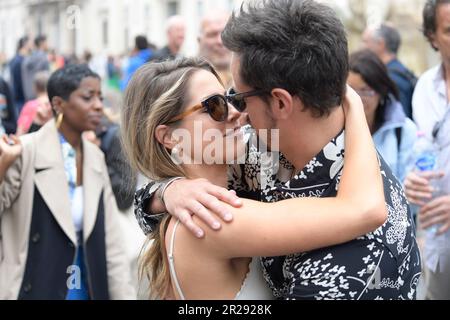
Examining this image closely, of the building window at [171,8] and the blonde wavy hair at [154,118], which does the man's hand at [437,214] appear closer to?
the blonde wavy hair at [154,118]

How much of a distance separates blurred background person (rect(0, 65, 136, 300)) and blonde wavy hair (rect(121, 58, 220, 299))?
1.59m

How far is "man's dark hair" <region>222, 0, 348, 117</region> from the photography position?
6.31 feet

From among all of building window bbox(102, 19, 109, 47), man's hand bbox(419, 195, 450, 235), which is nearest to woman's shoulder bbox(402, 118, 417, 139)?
man's hand bbox(419, 195, 450, 235)

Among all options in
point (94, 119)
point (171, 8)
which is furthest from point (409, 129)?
point (171, 8)

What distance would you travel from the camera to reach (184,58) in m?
2.46

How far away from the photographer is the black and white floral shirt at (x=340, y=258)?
6.35 feet

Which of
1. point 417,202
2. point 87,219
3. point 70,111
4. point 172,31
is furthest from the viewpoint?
point 172,31

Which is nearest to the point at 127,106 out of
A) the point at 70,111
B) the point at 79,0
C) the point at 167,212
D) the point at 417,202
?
the point at 167,212

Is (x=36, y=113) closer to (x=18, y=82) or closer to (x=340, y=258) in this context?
(x=340, y=258)

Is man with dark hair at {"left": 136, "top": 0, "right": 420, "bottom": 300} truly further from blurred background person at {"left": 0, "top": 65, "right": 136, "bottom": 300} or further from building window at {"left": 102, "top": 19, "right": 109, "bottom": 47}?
building window at {"left": 102, "top": 19, "right": 109, "bottom": 47}

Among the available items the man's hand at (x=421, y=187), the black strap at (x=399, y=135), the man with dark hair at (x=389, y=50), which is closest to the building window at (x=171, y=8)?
the man with dark hair at (x=389, y=50)

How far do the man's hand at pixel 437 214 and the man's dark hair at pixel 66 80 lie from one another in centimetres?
236
